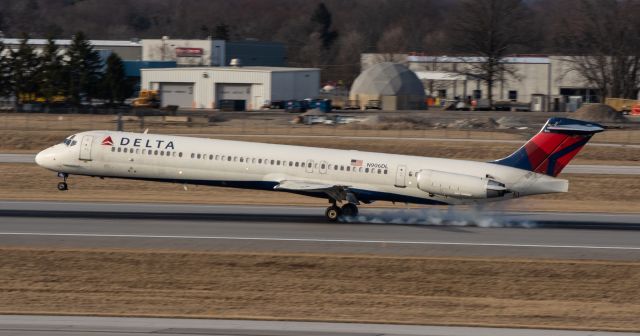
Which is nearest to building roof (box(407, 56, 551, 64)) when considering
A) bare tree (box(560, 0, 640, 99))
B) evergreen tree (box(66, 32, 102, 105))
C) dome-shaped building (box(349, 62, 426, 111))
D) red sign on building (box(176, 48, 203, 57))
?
bare tree (box(560, 0, 640, 99))

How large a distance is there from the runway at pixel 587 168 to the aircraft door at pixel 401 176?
20.6 metres

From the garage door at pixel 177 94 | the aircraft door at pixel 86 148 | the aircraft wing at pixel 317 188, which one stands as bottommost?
the aircraft wing at pixel 317 188

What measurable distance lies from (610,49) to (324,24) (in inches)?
2902

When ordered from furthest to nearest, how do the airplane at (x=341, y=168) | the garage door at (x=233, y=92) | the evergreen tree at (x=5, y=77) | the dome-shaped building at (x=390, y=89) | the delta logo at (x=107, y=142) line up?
the dome-shaped building at (x=390, y=89)
the garage door at (x=233, y=92)
the evergreen tree at (x=5, y=77)
the delta logo at (x=107, y=142)
the airplane at (x=341, y=168)

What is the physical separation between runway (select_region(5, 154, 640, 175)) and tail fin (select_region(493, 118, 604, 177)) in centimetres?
1920

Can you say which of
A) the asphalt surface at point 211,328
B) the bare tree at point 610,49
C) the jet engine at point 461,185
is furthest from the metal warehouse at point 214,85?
the asphalt surface at point 211,328

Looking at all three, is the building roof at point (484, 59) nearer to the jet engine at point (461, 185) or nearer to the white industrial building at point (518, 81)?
the white industrial building at point (518, 81)

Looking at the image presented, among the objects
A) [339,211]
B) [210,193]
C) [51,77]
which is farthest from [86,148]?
[51,77]

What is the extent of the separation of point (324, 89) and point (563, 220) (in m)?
120

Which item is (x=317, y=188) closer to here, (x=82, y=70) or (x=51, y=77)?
(x=51, y=77)

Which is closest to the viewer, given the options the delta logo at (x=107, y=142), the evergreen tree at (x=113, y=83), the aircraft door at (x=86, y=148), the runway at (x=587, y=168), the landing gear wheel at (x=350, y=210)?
the landing gear wheel at (x=350, y=210)

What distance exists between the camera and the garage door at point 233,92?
117 m

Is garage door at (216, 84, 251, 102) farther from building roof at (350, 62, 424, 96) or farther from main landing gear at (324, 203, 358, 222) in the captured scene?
main landing gear at (324, 203, 358, 222)

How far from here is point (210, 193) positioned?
155 ft
